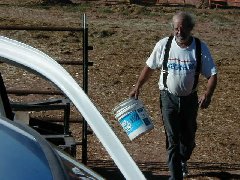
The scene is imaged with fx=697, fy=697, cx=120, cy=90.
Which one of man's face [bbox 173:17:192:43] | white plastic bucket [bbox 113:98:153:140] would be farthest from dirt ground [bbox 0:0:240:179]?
man's face [bbox 173:17:192:43]

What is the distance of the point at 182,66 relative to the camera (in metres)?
5.55

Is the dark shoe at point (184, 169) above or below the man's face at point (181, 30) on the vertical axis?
below

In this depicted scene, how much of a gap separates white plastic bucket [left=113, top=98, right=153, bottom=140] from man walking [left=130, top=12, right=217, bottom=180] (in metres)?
0.40

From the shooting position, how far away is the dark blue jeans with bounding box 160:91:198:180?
5676 millimetres

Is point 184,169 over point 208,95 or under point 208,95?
under

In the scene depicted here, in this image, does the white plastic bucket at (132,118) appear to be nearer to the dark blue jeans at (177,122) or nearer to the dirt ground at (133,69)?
the dark blue jeans at (177,122)

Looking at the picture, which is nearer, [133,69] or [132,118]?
[132,118]

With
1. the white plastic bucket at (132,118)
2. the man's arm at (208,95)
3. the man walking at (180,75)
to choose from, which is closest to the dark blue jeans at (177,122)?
the man walking at (180,75)

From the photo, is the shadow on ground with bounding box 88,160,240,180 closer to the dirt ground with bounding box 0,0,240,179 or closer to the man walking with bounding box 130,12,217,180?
the dirt ground with bounding box 0,0,240,179

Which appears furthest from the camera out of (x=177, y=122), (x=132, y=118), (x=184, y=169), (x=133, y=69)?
(x=133, y=69)

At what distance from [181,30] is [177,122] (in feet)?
2.55

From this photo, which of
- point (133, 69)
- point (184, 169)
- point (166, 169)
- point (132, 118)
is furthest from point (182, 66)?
point (133, 69)

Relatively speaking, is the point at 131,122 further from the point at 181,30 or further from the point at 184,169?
the point at 184,169

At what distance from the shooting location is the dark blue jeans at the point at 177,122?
5676 mm
